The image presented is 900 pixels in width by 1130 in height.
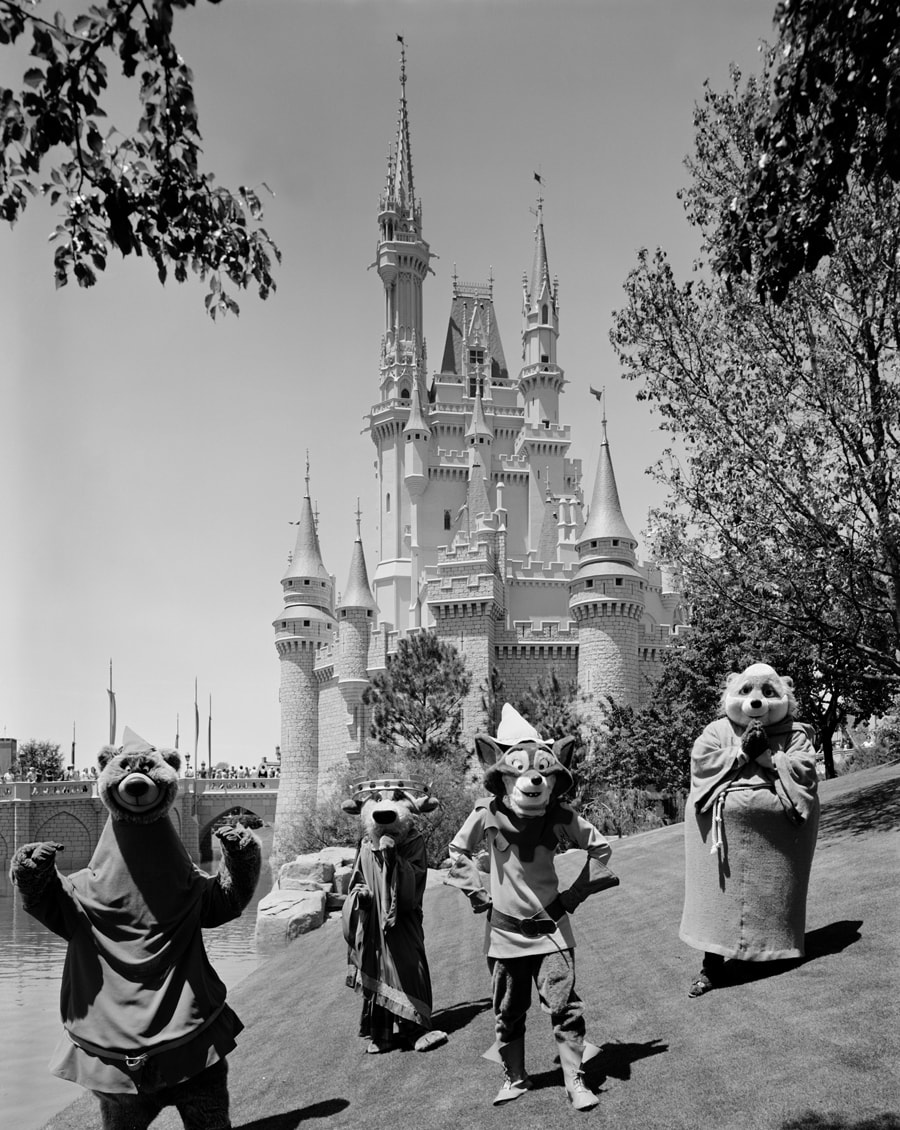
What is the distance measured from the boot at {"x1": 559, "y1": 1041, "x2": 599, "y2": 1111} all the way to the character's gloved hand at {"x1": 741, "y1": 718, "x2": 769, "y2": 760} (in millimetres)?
2298

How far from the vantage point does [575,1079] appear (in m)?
6.14

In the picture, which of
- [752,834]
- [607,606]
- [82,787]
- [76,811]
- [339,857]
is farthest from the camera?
[82,787]

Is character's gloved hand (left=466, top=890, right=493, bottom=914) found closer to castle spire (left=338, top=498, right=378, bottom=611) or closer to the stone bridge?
castle spire (left=338, top=498, right=378, bottom=611)

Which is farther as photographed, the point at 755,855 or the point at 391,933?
the point at 391,933

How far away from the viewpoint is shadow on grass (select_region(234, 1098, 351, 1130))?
21.1 feet

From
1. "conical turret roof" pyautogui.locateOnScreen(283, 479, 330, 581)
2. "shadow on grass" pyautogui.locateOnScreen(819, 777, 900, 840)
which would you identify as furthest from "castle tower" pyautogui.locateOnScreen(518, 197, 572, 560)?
"shadow on grass" pyautogui.locateOnScreen(819, 777, 900, 840)

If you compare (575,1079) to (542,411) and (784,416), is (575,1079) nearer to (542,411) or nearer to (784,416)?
(784,416)

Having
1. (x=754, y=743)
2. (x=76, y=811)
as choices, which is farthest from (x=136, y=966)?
(x=76, y=811)

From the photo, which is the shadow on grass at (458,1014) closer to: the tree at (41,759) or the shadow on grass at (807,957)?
the shadow on grass at (807,957)

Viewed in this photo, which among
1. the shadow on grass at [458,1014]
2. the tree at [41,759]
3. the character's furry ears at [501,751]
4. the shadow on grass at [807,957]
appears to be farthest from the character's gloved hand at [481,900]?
the tree at [41,759]

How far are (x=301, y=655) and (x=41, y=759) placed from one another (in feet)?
119

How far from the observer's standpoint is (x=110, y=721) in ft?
184

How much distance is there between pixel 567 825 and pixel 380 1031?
7.66 ft

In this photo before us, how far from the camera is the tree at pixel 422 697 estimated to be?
44122 millimetres
